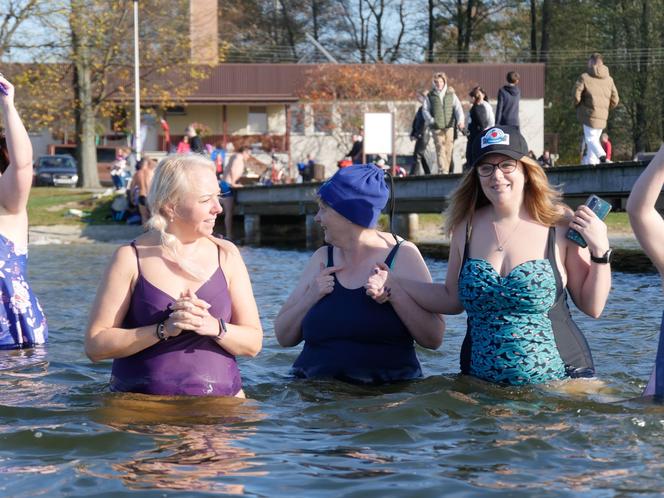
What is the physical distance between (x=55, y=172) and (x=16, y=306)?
4236 cm

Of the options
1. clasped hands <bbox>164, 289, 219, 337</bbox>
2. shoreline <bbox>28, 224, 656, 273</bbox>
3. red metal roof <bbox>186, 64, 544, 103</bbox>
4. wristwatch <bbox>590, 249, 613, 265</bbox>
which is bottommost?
shoreline <bbox>28, 224, 656, 273</bbox>

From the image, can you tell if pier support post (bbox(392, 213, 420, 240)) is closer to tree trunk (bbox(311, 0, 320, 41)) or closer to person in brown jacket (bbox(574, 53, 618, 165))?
person in brown jacket (bbox(574, 53, 618, 165))

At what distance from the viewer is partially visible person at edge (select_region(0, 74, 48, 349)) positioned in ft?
22.2

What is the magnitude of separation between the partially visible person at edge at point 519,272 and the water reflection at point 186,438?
115 cm

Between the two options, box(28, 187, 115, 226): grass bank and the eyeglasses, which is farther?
box(28, 187, 115, 226): grass bank

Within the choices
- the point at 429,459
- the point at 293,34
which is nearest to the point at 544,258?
the point at 429,459

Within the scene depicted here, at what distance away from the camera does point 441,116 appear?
72.8ft

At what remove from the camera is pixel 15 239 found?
7547 millimetres

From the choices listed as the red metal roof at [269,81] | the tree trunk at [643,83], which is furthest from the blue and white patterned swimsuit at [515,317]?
the tree trunk at [643,83]

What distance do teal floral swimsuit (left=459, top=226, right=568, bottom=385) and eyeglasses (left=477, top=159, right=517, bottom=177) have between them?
1.50ft

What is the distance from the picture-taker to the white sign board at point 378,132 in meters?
25.1

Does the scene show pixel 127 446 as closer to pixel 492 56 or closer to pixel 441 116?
pixel 441 116

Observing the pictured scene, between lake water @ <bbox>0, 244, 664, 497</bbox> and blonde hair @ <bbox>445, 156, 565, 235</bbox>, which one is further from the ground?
blonde hair @ <bbox>445, 156, 565, 235</bbox>

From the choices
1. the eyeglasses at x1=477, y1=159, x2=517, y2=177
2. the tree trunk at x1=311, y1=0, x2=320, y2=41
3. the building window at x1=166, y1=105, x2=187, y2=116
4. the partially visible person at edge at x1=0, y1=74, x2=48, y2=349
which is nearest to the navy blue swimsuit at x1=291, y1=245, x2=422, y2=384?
the eyeglasses at x1=477, y1=159, x2=517, y2=177
